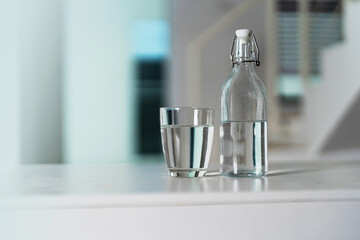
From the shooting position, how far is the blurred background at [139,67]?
360 cm

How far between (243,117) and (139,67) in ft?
10.4

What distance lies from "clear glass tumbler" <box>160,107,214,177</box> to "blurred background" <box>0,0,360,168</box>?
2.90 meters

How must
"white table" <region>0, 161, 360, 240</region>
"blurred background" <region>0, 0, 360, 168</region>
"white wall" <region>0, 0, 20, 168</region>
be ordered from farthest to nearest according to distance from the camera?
"blurred background" <region>0, 0, 360, 168</region>
"white wall" <region>0, 0, 20, 168</region>
"white table" <region>0, 161, 360, 240</region>

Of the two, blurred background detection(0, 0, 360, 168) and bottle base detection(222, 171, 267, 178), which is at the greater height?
blurred background detection(0, 0, 360, 168)

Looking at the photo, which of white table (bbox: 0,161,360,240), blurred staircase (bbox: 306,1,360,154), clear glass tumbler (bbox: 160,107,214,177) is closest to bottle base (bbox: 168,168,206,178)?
clear glass tumbler (bbox: 160,107,214,177)

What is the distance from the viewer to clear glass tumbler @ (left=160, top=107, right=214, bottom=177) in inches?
23.7

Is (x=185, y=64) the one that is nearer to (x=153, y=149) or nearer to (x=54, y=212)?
(x=153, y=149)

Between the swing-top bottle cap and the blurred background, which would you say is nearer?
the swing-top bottle cap

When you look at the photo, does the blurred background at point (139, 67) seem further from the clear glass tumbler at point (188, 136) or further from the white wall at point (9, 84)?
the clear glass tumbler at point (188, 136)

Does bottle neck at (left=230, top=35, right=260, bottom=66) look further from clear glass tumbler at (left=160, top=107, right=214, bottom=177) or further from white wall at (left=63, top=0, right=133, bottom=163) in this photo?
white wall at (left=63, top=0, right=133, bottom=163)

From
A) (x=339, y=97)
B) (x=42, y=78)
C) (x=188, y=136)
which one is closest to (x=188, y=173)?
(x=188, y=136)

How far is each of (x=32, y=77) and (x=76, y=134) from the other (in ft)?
1.97

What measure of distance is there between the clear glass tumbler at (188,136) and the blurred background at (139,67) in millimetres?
2901

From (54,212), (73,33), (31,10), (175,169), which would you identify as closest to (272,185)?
(175,169)
